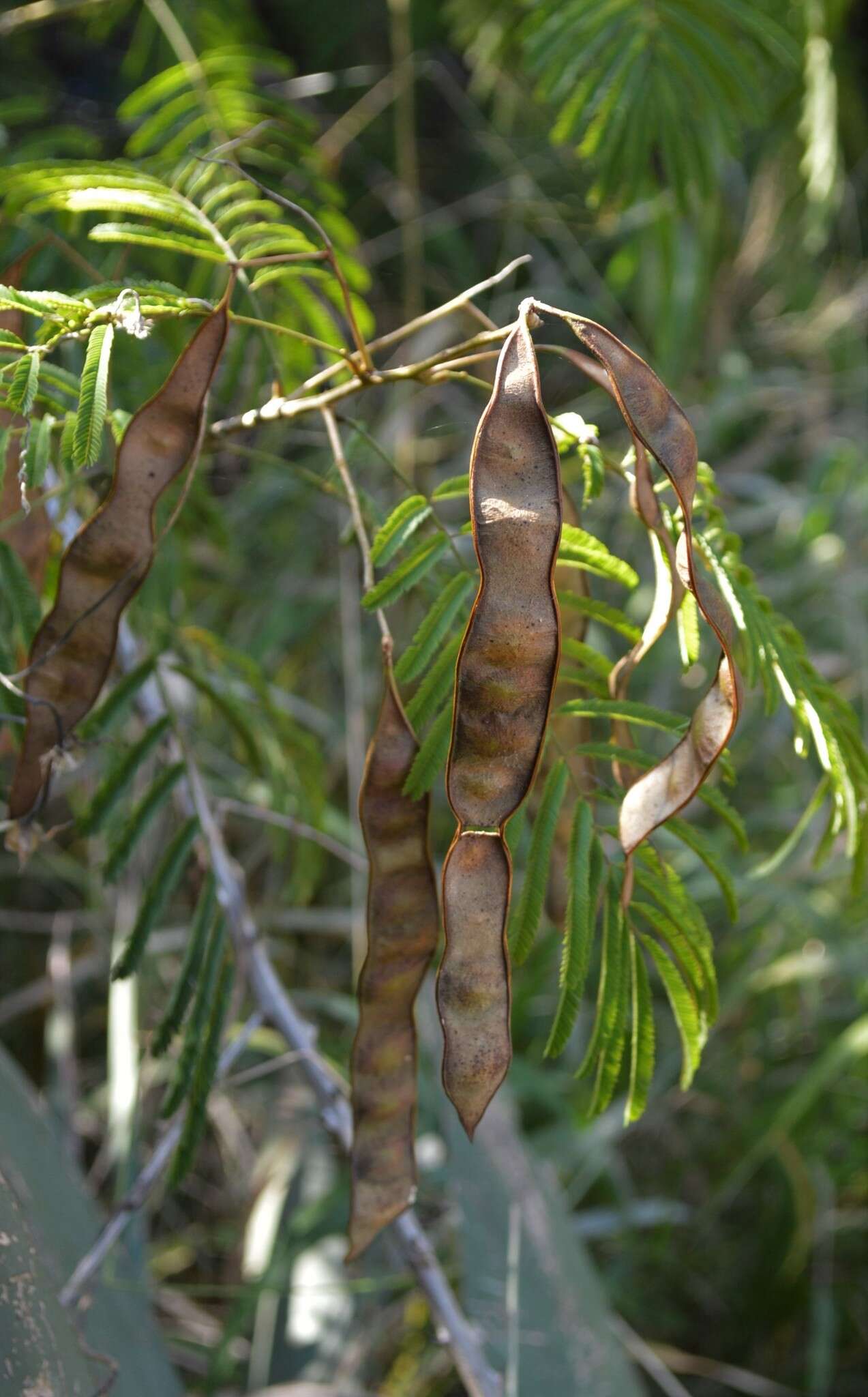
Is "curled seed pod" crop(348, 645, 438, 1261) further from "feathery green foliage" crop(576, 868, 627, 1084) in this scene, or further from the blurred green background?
the blurred green background

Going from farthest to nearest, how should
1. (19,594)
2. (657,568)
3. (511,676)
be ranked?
1. (19,594)
2. (657,568)
3. (511,676)

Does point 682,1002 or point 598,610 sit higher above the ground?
point 598,610

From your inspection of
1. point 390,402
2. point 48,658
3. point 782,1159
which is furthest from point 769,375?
point 48,658

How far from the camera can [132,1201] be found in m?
0.90

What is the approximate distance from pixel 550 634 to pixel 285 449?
78.1 inches

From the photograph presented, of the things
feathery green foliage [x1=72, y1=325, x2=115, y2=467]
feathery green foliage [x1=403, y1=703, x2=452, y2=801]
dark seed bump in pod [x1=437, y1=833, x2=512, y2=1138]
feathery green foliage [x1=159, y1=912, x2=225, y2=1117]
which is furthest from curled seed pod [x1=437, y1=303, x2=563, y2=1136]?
feathery green foliage [x1=159, y1=912, x2=225, y2=1117]

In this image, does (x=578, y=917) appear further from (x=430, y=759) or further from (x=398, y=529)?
(x=398, y=529)

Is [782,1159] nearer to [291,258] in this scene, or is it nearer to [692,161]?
[692,161]

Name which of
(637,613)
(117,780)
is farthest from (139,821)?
(637,613)

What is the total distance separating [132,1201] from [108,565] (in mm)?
479

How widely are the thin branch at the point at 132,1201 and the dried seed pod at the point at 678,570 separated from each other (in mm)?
419

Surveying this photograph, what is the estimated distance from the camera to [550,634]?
60cm

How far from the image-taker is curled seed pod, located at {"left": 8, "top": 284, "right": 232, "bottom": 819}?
72 cm

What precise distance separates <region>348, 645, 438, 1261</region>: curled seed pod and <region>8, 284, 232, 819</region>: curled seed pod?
0.18 metres
